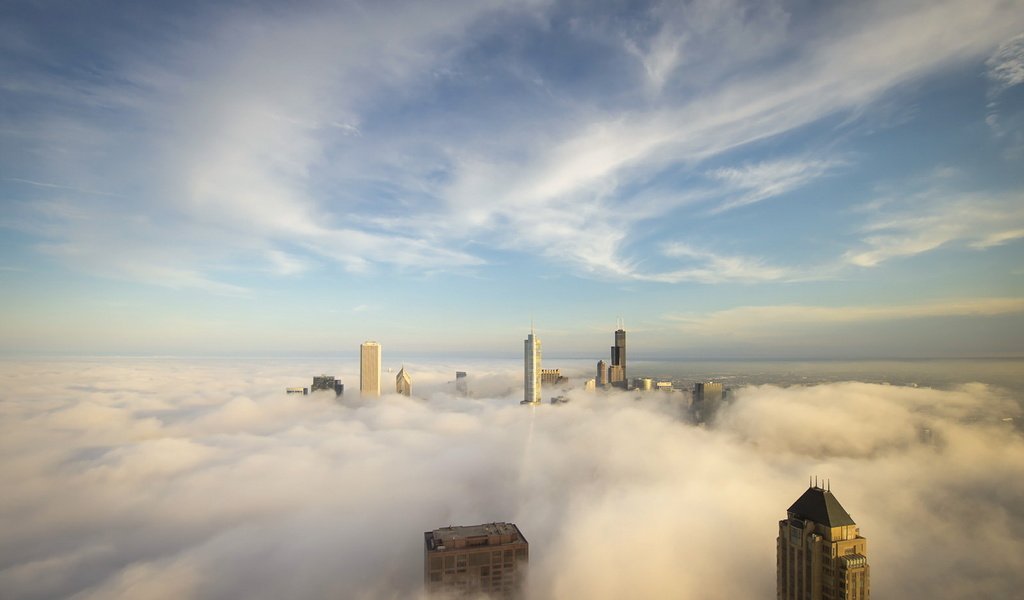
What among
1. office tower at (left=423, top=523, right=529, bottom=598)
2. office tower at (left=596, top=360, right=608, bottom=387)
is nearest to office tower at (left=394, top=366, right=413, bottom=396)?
office tower at (left=596, top=360, right=608, bottom=387)

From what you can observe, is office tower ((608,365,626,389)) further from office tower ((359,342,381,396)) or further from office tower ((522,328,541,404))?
office tower ((359,342,381,396))

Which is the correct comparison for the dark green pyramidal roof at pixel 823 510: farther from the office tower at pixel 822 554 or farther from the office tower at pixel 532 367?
the office tower at pixel 532 367

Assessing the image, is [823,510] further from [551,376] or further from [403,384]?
[403,384]

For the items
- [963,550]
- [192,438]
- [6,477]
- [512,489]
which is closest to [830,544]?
[963,550]

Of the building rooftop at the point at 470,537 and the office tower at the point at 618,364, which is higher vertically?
the office tower at the point at 618,364

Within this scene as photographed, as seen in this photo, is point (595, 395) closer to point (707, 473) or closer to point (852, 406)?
point (707, 473)

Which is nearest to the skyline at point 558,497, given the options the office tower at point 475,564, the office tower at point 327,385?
the office tower at point 475,564
